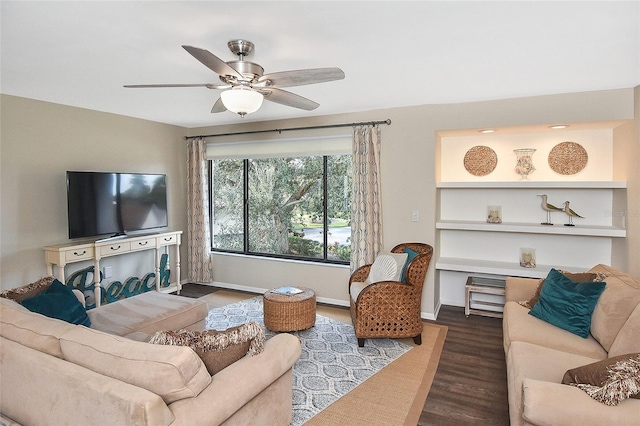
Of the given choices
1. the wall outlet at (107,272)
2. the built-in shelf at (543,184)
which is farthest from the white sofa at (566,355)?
the wall outlet at (107,272)

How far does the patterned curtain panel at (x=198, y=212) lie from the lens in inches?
225

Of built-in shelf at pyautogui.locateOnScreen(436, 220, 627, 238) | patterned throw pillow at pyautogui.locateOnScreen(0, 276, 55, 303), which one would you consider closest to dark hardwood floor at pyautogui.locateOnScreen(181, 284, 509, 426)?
built-in shelf at pyautogui.locateOnScreen(436, 220, 627, 238)

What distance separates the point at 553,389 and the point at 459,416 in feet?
3.17

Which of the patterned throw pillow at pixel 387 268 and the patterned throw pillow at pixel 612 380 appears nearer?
the patterned throw pillow at pixel 612 380

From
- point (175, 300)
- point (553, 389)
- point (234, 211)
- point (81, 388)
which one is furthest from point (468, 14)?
point (234, 211)

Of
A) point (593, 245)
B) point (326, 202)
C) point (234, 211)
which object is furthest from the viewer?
point (234, 211)

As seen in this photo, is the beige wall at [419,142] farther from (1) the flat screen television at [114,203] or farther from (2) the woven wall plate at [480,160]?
(1) the flat screen television at [114,203]

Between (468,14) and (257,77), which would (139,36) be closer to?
(257,77)

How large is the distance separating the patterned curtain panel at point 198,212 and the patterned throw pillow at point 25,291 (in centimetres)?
287

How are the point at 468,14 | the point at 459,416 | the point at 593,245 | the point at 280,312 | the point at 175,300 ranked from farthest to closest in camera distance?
1. the point at 593,245
2. the point at 280,312
3. the point at 175,300
4. the point at 459,416
5. the point at 468,14

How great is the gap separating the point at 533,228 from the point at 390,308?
1.92 metres

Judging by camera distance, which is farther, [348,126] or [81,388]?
[348,126]

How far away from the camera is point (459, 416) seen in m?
2.50

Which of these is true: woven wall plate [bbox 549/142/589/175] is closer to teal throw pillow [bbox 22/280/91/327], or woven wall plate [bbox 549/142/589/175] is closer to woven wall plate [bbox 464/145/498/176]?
woven wall plate [bbox 464/145/498/176]
